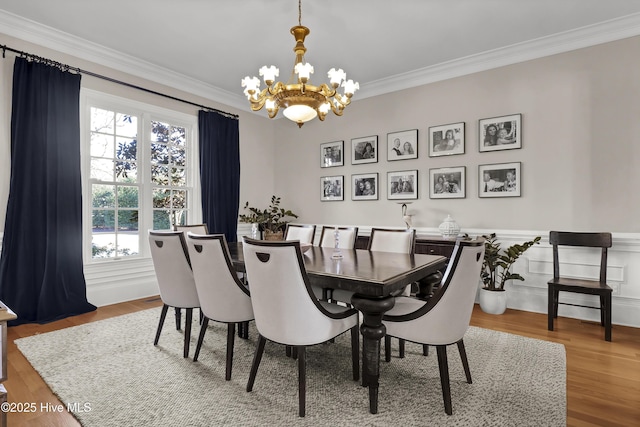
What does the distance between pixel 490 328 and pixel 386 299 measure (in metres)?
1.91

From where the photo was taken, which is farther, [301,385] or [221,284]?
[221,284]

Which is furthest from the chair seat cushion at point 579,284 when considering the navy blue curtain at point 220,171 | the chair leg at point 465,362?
the navy blue curtain at point 220,171

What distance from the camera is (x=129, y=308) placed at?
3854mm

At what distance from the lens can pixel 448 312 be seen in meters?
1.84

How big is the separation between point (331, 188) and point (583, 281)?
335 centimetres

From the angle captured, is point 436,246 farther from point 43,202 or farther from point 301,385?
point 43,202

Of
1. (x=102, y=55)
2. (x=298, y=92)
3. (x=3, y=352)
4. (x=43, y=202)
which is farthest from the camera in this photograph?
(x=102, y=55)

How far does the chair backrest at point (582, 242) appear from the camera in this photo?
312 cm

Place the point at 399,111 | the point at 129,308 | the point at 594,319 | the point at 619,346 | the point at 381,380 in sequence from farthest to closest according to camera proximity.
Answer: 1. the point at 399,111
2. the point at 129,308
3. the point at 594,319
4. the point at 619,346
5. the point at 381,380

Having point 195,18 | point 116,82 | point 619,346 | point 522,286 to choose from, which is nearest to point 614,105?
point 522,286

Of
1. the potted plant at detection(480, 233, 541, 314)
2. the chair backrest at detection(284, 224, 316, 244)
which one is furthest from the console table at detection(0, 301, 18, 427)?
the potted plant at detection(480, 233, 541, 314)

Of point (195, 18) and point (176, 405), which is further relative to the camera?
point (195, 18)

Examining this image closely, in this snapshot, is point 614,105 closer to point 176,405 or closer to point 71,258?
point 176,405

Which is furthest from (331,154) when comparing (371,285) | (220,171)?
(371,285)
